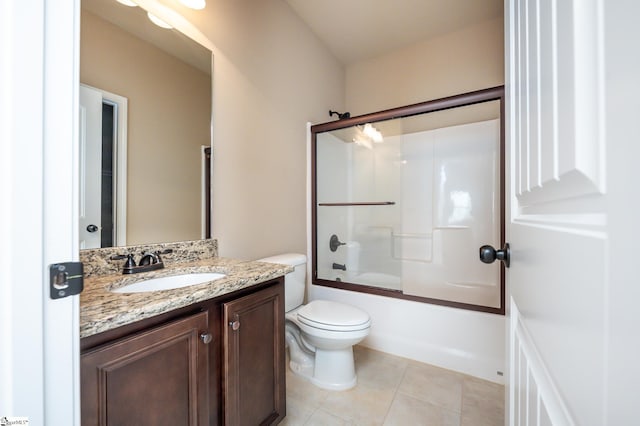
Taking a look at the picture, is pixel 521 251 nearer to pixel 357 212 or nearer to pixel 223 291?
pixel 223 291

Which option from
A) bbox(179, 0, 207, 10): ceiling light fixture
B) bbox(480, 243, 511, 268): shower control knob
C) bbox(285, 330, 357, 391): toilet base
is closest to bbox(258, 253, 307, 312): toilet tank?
bbox(285, 330, 357, 391): toilet base

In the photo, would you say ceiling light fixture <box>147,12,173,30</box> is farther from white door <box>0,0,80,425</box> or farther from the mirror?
white door <box>0,0,80,425</box>

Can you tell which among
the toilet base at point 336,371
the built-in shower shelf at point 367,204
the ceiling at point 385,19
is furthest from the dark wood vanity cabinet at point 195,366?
the ceiling at point 385,19

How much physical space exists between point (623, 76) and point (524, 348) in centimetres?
54

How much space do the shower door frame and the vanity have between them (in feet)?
3.62

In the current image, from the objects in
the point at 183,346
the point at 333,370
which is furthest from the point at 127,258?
the point at 333,370

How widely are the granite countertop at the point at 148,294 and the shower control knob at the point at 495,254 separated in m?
0.80

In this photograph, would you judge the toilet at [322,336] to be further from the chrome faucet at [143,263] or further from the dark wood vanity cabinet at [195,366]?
the chrome faucet at [143,263]

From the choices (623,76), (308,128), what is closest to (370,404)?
(623,76)

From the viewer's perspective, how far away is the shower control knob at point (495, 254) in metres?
0.69

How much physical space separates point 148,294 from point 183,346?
197 millimetres

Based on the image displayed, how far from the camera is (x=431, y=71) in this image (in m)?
2.55

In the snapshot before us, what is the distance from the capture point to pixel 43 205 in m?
0.47

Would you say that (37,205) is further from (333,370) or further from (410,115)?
(410,115)
